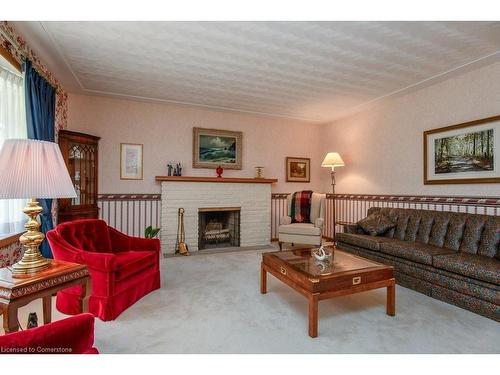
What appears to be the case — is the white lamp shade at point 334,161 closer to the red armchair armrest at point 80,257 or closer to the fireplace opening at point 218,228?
the fireplace opening at point 218,228

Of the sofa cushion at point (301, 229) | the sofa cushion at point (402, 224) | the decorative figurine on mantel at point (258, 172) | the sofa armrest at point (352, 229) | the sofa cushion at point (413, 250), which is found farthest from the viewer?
the decorative figurine on mantel at point (258, 172)

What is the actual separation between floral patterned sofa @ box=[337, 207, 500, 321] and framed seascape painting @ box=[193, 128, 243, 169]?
8.59 feet

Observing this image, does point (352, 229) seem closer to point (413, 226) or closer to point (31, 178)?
point (413, 226)

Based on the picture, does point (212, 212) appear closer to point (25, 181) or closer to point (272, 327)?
point (272, 327)

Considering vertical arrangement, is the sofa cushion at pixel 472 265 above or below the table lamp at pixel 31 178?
below

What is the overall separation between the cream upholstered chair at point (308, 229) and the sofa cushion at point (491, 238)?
207cm

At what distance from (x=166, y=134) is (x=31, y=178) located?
356cm

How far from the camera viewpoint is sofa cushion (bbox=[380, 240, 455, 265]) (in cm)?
283

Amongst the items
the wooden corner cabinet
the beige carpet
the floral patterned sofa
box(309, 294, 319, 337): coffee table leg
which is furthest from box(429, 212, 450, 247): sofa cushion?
the wooden corner cabinet

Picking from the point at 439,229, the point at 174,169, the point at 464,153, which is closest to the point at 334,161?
the point at 464,153

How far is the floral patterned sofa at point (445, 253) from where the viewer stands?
237 cm

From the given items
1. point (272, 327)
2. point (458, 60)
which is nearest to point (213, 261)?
point (272, 327)

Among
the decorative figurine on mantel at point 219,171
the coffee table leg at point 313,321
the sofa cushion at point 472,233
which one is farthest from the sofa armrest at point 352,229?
the decorative figurine on mantel at point 219,171
